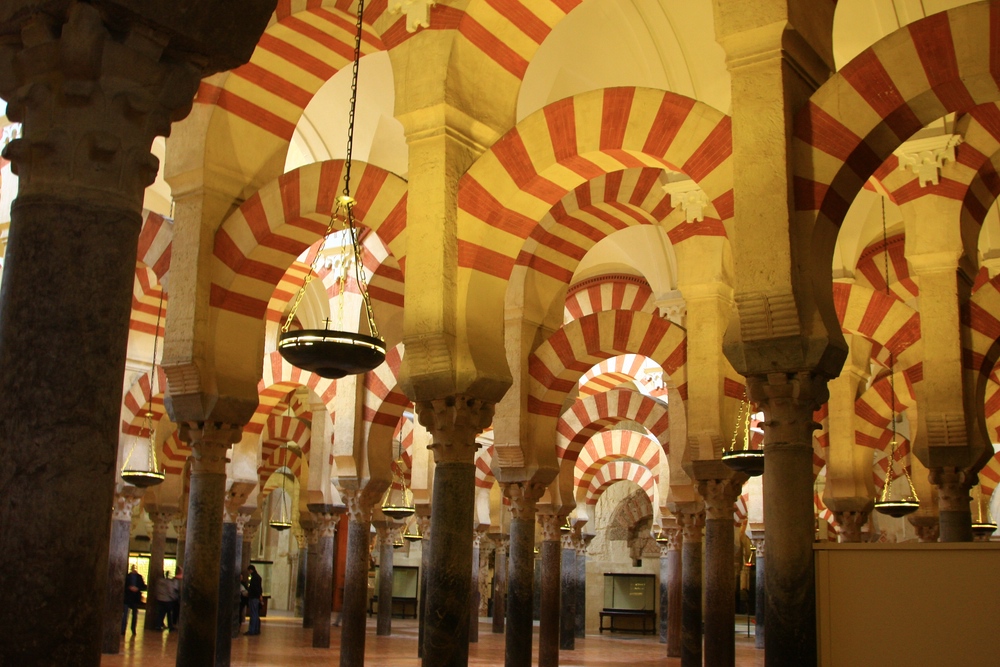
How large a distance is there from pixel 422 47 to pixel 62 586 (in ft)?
16.2

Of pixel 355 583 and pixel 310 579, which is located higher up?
pixel 355 583

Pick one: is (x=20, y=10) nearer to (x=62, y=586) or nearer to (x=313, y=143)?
(x=62, y=586)

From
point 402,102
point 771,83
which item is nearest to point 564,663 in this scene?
point 402,102

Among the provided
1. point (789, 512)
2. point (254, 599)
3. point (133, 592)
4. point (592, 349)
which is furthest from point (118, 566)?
point (789, 512)

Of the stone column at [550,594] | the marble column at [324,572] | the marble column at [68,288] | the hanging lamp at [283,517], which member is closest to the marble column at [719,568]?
the stone column at [550,594]

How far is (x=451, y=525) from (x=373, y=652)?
6347 millimetres

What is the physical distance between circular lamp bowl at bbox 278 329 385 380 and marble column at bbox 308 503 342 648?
22.7 ft

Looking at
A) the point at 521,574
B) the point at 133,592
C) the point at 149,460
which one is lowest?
the point at 133,592

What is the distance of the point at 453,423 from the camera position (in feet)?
19.6

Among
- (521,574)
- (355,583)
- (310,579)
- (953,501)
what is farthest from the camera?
(310,579)

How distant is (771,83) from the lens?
4918 millimetres

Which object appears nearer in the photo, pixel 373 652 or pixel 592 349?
pixel 592 349

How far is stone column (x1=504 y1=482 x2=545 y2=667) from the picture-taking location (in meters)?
8.06

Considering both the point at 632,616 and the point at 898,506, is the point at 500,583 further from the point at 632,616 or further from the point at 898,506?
the point at 898,506
